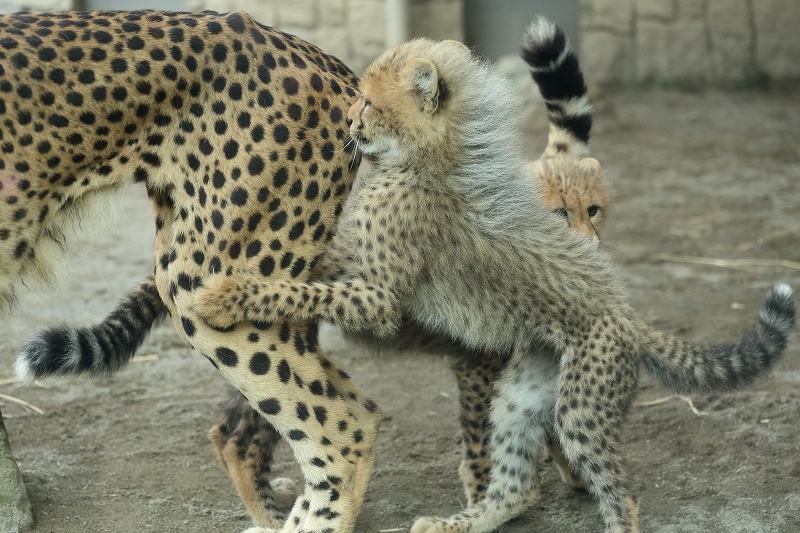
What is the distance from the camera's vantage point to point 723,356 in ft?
12.0

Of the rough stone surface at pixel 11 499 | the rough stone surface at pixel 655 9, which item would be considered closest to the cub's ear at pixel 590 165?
the rough stone surface at pixel 11 499

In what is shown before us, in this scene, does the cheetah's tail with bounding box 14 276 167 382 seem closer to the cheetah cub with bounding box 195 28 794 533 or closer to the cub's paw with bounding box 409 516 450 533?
the cheetah cub with bounding box 195 28 794 533

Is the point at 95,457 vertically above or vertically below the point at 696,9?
below

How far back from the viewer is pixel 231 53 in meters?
3.27

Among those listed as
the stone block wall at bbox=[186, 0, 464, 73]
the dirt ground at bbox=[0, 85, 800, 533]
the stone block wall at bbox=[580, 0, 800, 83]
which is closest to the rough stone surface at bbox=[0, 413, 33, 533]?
the dirt ground at bbox=[0, 85, 800, 533]

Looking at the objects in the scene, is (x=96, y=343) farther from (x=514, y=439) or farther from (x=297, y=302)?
(x=514, y=439)

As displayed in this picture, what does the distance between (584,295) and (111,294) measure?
3534mm

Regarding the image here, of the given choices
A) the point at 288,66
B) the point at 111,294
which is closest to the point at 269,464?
the point at 288,66

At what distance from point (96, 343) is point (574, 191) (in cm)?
194

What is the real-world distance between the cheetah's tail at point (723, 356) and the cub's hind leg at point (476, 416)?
58 centimetres

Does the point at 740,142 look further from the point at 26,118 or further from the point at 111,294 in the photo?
the point at 26,118

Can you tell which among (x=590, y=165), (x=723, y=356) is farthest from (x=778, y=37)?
(x=723, y=356)

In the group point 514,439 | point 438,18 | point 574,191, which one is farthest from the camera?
point 438,18

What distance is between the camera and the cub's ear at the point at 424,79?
343 centimetres
